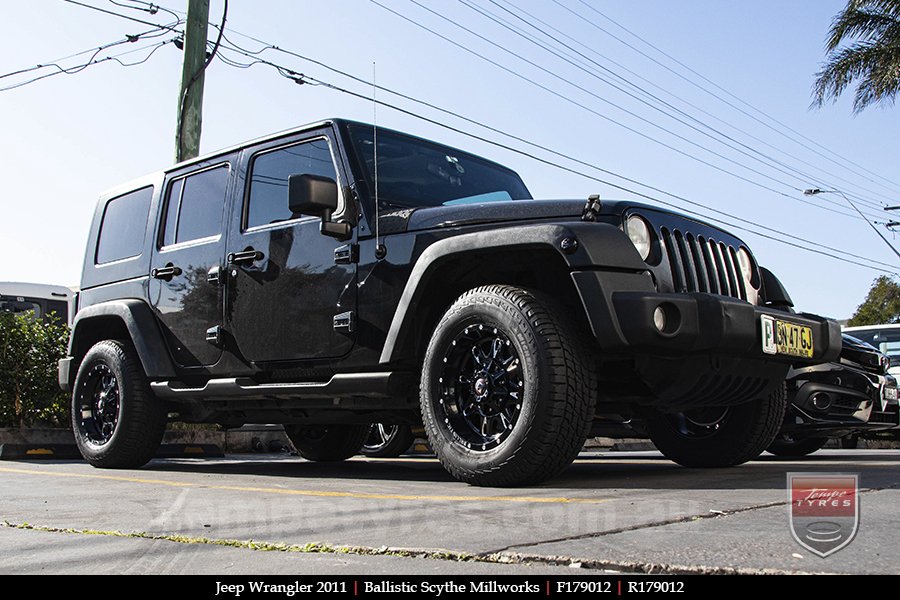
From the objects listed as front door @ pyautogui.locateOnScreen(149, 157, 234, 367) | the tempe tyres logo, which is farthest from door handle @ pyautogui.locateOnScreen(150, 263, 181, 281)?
the tempe tyres logo

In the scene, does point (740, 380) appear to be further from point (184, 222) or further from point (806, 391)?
point (184, 222)

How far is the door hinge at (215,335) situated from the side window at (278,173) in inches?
25.7

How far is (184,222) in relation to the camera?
6.30 metres

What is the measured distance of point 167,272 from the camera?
621cm

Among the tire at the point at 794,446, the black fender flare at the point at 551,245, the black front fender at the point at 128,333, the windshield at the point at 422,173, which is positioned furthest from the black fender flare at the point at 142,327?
the tire at the point at 794,446

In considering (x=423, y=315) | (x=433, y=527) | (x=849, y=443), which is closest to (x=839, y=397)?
(x=423, y=315)

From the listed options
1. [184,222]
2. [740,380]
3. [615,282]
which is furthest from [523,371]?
[184,222]

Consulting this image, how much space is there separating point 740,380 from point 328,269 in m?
2.21

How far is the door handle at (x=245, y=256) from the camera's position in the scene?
18.0ft

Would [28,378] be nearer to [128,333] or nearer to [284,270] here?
[128,333]

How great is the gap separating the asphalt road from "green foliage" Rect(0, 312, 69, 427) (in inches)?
177

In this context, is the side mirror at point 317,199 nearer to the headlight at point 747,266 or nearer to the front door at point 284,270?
the front door at point 284,270

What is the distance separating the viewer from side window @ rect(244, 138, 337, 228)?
5.39 metres

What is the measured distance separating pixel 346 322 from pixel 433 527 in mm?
2219
